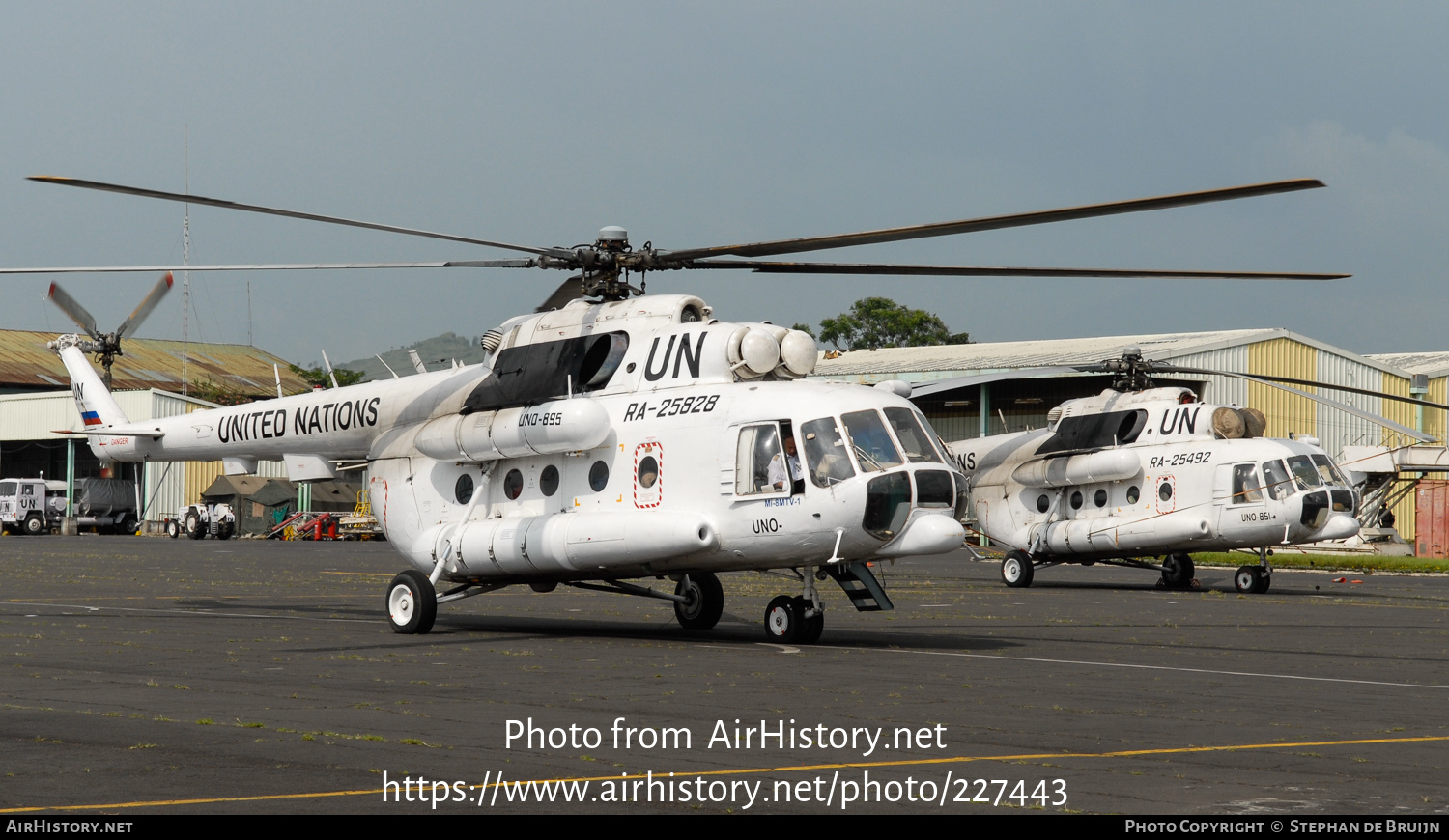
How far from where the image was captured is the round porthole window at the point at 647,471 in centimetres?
1745

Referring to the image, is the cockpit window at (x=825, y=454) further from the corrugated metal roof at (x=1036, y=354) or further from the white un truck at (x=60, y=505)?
the white un truck at (x=60, y=505)

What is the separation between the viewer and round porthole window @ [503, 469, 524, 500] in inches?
747

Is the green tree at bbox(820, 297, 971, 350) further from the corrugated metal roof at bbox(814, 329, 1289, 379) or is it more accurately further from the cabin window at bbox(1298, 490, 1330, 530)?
the cabin window at bbox(1298, 490, 1330, 530)

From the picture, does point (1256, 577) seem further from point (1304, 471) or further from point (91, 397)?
point (91, 397)

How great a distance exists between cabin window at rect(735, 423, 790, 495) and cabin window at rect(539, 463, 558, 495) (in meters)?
2.95

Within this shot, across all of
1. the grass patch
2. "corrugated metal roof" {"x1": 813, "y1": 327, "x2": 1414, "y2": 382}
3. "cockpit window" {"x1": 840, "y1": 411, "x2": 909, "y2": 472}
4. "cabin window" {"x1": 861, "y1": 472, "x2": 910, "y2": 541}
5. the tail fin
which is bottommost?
the grass patch

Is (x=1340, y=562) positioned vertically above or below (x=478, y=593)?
below

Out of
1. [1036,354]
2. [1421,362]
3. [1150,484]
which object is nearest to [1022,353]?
[1036,354]

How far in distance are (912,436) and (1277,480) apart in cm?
1654

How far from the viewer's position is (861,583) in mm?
17281

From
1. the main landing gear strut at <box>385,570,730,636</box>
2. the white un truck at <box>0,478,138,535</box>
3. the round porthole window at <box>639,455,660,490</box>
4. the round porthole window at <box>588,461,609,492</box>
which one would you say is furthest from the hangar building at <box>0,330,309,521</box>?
the round porthole window at <box>639,455,660,490</box>

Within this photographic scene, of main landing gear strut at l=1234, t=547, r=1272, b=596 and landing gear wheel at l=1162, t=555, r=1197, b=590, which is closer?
main landing gear strut at l=1234, t=547, r=1272, b=596

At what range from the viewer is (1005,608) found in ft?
83.6

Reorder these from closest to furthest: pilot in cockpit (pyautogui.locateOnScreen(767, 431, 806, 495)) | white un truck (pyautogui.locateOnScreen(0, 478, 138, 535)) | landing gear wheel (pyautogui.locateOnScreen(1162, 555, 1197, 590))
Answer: pilot in cockpit (pyautogui.locateOnScreen(767, 431, 806, 495)), landing gear wheel (pyautogui.locateOnScreen(1162, 555, 1197, 590)), white un truck (pyautogui.locateOnScreen(0, 478, 138, 535))
